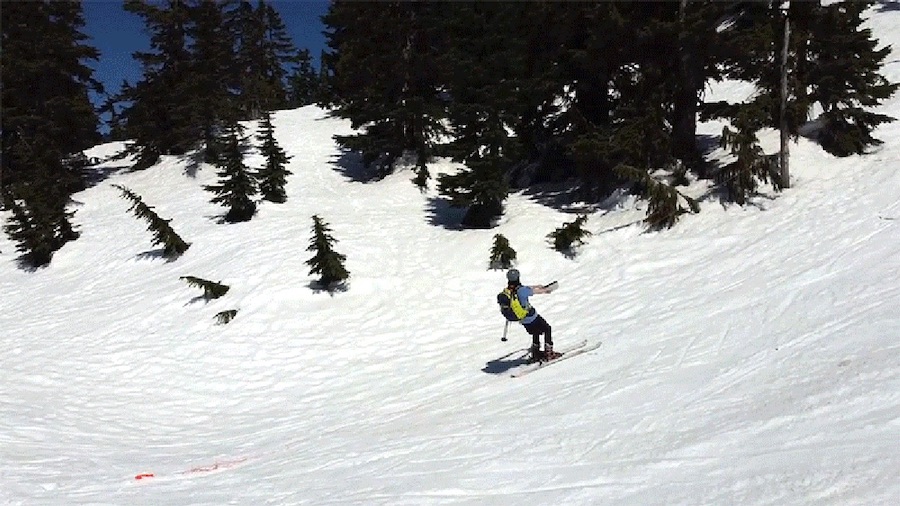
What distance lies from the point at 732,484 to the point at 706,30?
15853 mm

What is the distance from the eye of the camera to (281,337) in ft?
47.7

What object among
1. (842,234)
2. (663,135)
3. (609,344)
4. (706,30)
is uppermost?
(706,30)

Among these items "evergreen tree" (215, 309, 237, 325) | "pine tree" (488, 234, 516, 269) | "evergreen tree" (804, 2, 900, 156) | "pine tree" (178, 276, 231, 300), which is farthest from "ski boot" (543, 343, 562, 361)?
"evergreen tree" (804, 2, 900, 156)

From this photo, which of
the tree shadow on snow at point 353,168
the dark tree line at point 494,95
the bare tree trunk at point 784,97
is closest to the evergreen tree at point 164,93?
the dark tree line at point 494,95

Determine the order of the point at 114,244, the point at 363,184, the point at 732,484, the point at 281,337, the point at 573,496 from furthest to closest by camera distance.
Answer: the point at 363,184 < the point at 114,244 < the point at 281,337 < the point at 573,496 < the point at 732,484

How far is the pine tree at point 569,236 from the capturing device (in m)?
17.0

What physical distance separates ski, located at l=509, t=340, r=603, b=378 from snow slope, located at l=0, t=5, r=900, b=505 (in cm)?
18

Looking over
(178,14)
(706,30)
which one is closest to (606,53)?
(706,30)

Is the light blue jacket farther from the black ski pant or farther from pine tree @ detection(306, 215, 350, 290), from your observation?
pine tree @ detection(306, 215, 350, 290)

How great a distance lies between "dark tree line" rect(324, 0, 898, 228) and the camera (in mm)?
17141

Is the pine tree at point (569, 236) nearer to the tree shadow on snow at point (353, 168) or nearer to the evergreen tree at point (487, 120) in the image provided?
the evergreen tree at point (487, 120)

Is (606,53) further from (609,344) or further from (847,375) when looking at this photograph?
(847,375)

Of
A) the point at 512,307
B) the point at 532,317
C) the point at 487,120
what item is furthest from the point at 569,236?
the point at 512,307

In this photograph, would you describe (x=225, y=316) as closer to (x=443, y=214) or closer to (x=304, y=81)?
(x=443, y=214)
